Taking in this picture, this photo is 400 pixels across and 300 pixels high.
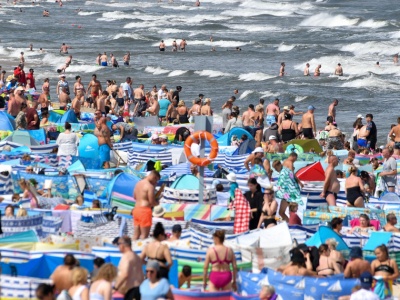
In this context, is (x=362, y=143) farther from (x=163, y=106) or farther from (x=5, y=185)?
(x=5, y=185)

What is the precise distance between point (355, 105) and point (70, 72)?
1246 centimetres

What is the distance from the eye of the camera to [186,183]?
43.4ft

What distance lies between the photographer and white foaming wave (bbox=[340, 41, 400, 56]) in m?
48.7

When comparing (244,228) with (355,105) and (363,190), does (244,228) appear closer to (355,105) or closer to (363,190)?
(363,190)

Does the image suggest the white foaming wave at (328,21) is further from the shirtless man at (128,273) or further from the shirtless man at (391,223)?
the shirtless man at (128,273)

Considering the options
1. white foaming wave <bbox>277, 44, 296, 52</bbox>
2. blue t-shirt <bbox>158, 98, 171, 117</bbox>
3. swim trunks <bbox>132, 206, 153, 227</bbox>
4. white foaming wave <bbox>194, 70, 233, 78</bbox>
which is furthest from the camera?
white foaming wave <bbox>277, 44, 296, 52</bbox>

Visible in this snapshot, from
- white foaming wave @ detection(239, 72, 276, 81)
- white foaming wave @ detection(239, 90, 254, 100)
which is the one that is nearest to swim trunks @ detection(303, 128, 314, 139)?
white foaming wave @ detection(239, 90, 254, 100)

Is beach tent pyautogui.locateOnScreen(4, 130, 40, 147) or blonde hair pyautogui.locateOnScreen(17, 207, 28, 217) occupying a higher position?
blonde hair pyautogui.locateOnScreen(17, 207, 28, 217)

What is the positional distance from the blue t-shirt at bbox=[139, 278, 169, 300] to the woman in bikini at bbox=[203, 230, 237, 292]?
1.11 metres

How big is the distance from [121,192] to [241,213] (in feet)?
5.76

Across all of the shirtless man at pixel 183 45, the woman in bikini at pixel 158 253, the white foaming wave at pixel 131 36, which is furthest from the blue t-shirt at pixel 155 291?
the white foaming wave at pixel 131 36

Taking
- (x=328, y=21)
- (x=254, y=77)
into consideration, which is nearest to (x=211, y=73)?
(x=254, y=77)

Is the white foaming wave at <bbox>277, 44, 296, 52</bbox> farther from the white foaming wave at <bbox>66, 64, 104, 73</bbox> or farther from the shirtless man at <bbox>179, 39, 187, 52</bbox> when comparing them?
the white foaming wave at <bbox>66, 64, 104, 73</bbox>

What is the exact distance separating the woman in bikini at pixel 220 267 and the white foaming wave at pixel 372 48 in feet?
131
